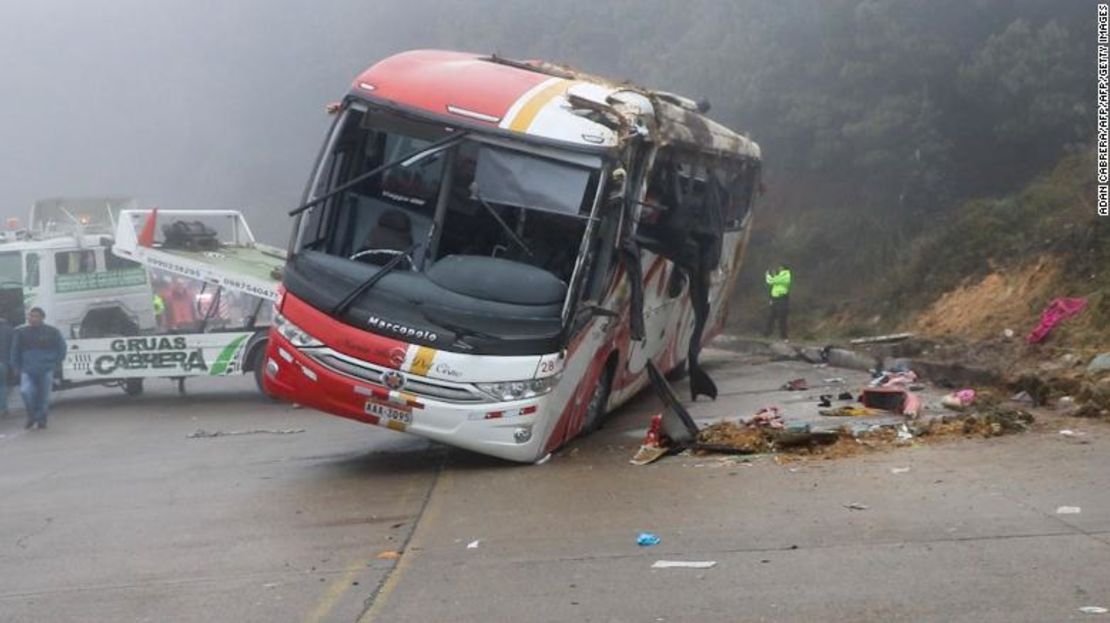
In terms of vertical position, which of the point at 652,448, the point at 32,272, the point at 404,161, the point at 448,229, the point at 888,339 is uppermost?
the point at 404,161

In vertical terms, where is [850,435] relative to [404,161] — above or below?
below

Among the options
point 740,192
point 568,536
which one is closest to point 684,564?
point 568,536

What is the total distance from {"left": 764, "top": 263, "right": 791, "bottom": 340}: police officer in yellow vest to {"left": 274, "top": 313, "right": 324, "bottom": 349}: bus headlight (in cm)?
1581

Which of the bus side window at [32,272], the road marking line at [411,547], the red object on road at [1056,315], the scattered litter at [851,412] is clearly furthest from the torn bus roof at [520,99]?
the bus side window at [32,272]

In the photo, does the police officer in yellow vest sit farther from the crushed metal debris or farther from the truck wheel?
the crushed metal debris

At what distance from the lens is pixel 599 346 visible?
11.1m

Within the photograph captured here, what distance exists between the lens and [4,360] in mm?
18469

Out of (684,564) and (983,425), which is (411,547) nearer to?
(684,564)

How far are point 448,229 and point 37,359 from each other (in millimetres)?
8245

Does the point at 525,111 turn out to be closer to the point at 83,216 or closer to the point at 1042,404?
the point at 1042,404

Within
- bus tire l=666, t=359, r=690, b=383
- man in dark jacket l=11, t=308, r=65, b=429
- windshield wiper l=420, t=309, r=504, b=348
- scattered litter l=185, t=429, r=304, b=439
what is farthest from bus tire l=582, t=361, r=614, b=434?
man in dark jacket l=11, t=308, r=65, b=429

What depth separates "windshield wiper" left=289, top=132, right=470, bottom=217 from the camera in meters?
10.4

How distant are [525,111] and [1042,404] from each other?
597 centimetres

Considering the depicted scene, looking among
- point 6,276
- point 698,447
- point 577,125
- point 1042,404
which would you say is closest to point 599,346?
point 698,447
